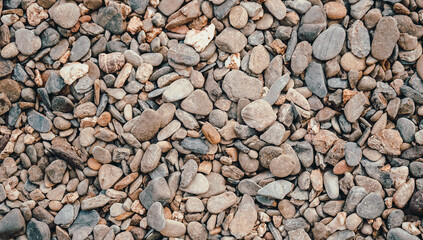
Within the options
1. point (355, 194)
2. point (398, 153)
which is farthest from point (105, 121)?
point (398, 153)

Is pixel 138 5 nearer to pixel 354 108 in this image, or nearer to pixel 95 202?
pixel 95 202

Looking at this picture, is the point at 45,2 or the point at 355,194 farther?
the point at 45,2

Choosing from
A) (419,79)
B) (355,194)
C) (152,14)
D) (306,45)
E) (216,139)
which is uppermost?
(152,14)

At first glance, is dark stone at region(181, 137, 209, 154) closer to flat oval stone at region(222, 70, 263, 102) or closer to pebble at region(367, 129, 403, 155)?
flat oval stone at region(222, 70, 263, 102)

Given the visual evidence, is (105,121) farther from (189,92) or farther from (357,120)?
(357,120)

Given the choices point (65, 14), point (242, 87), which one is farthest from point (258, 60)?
point (65, 14)

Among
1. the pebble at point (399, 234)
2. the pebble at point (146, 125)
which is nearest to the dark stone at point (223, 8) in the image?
the pebble at point (146, 125)
